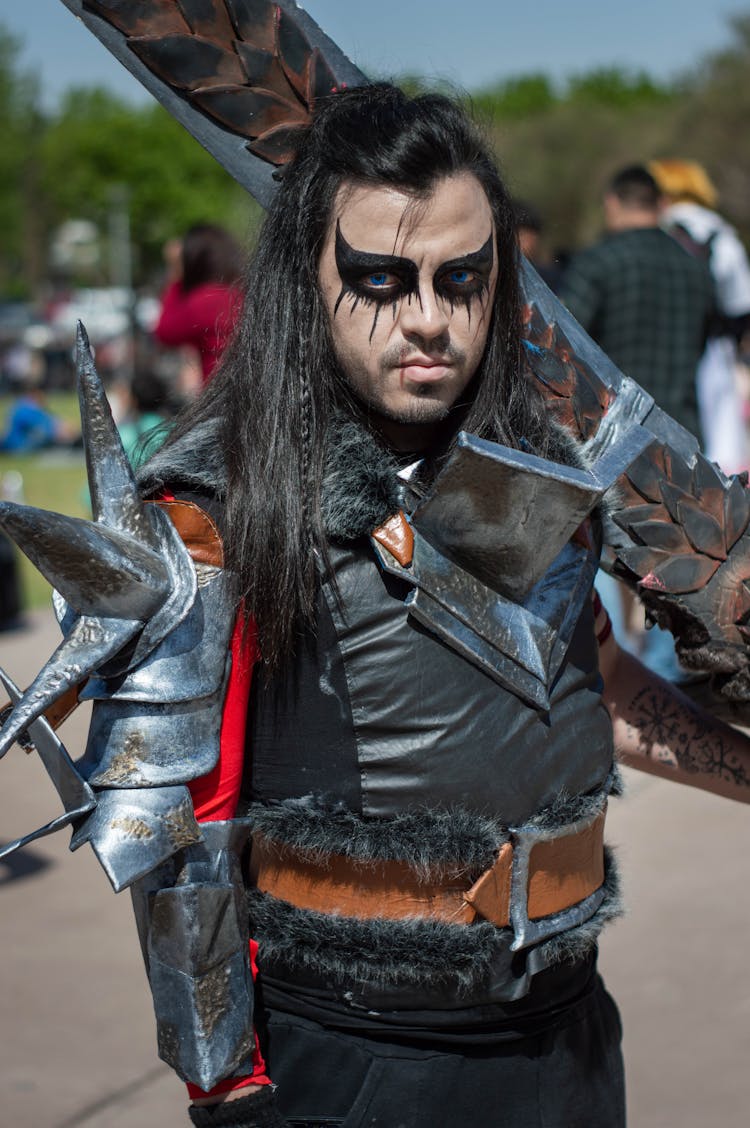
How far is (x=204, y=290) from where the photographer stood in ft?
17.4

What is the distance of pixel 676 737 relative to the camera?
76.6 inches

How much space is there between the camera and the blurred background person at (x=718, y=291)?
615 cm

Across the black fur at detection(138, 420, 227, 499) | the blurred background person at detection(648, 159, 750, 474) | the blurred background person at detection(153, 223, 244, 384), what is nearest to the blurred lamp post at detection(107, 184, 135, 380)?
the blurred background person at detection(648, 159, 750, 474)

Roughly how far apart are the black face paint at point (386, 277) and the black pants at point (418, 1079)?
2.79 feet

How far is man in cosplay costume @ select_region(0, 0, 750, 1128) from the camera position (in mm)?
1474

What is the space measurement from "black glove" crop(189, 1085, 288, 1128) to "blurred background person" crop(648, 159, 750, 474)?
4686 millimetres

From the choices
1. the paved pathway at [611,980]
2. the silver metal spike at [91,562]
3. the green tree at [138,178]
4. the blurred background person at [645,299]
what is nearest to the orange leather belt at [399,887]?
the silver metal spike at [91,562]

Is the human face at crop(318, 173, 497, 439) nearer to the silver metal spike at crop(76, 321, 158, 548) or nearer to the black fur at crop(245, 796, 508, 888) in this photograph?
the silver metal spike at crop(76, 321, 158, 548)

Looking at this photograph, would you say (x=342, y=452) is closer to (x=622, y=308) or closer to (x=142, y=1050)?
(x=142, y=1050)

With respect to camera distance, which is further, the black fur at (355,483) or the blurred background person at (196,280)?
the blurred background person at (196,280)

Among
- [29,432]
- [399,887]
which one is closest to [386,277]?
[399,887]

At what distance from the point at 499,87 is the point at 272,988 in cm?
9259

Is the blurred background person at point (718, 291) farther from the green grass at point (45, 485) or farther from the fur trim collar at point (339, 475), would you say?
the fur trim collar at point (339, 475)

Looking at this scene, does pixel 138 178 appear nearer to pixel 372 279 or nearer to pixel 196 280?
pixel 196 280
